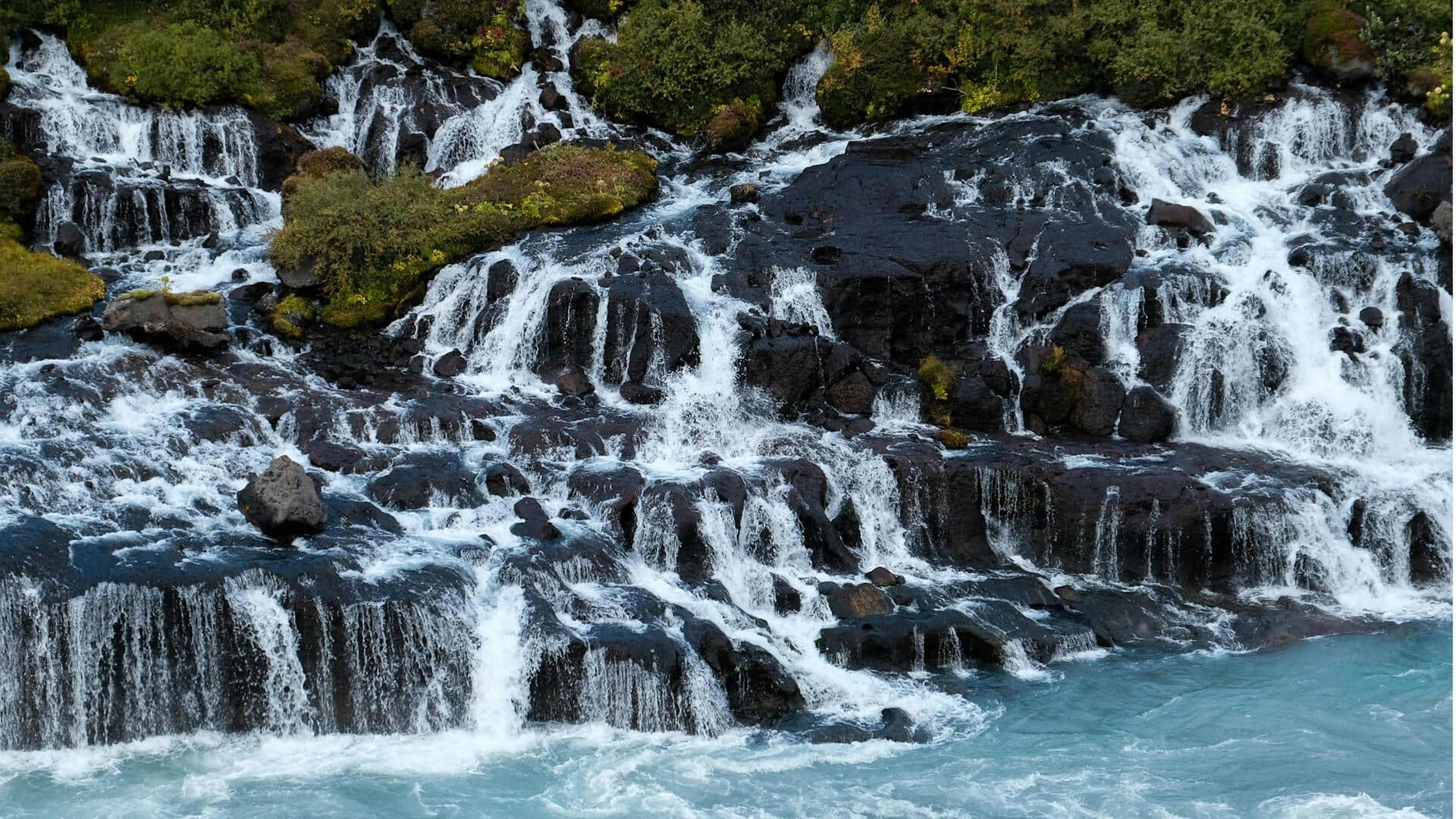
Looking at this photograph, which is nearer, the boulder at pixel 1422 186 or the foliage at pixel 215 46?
the boulder at pixel 1422 186

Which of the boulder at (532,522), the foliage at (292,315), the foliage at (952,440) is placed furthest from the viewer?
the foliage at (292,315)

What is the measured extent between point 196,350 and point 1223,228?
21.9 meters

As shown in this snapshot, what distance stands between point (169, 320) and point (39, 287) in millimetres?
3336

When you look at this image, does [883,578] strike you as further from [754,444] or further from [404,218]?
[404,218]

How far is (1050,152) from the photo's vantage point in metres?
30.9

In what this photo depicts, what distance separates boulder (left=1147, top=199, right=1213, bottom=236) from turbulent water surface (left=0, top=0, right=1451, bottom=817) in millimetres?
330

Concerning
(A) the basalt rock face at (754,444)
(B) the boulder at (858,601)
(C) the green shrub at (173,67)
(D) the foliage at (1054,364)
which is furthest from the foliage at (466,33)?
(B) the boulder at (858,601)

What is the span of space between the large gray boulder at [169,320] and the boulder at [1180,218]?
65.7 ft

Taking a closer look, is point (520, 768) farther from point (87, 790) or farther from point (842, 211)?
point (842, 211)

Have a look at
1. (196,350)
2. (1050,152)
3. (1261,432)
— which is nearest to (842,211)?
(1050,152)

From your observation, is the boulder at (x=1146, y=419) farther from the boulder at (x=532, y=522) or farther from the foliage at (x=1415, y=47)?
the boulder at (x=532, y=522)

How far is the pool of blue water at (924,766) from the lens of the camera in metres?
16.0

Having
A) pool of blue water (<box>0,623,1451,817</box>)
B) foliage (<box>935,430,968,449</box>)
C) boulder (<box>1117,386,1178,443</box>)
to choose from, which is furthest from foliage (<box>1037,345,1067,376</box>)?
pool of blue water (<box>0,623,1451,817</box>)

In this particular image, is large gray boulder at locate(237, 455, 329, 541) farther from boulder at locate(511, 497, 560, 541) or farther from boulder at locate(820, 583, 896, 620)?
boulder at locate(820, 583, 896, 620)
